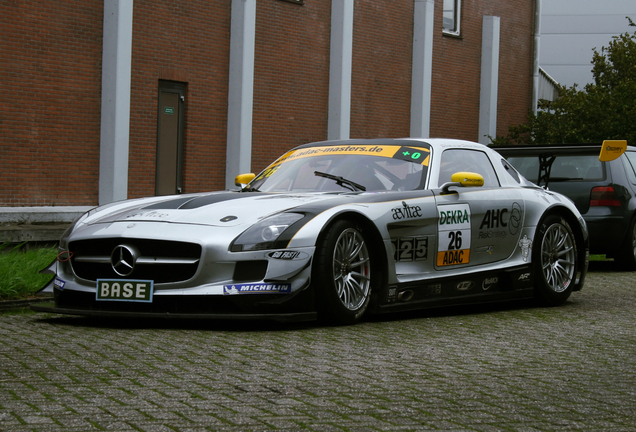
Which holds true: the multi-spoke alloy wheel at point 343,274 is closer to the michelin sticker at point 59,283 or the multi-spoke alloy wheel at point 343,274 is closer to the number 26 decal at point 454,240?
the number 26 decal at point 454,240

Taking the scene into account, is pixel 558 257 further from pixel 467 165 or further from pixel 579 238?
pixel 467 165

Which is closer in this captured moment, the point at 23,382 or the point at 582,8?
the point at 23,382

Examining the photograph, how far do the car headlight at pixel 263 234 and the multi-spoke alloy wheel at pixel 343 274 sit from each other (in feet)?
0.92

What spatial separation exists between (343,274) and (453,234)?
132cm

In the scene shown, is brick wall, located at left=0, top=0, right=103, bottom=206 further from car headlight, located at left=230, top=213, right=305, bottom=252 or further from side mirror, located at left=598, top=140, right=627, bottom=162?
car headlight, located at left=230, top=213, right=305, bottom=252

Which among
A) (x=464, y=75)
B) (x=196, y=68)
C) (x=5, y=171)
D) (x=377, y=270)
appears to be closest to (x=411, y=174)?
(x=377, y=270)

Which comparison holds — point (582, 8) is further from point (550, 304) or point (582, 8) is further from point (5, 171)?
point (550, 304)

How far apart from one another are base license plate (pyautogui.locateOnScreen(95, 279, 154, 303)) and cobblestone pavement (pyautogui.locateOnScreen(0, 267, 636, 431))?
221 mm

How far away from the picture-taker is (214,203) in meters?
6.80

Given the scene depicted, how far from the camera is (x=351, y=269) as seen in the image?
6.62 meters

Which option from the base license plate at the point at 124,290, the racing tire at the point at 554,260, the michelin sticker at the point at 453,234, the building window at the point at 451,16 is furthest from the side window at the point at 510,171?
the building window at the point at 451,16

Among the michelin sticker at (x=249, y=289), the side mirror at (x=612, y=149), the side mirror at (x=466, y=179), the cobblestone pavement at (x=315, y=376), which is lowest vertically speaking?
the cobblestone pavement at (x=315, y=376)

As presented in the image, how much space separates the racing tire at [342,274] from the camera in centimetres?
635

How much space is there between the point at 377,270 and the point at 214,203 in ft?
4.22
